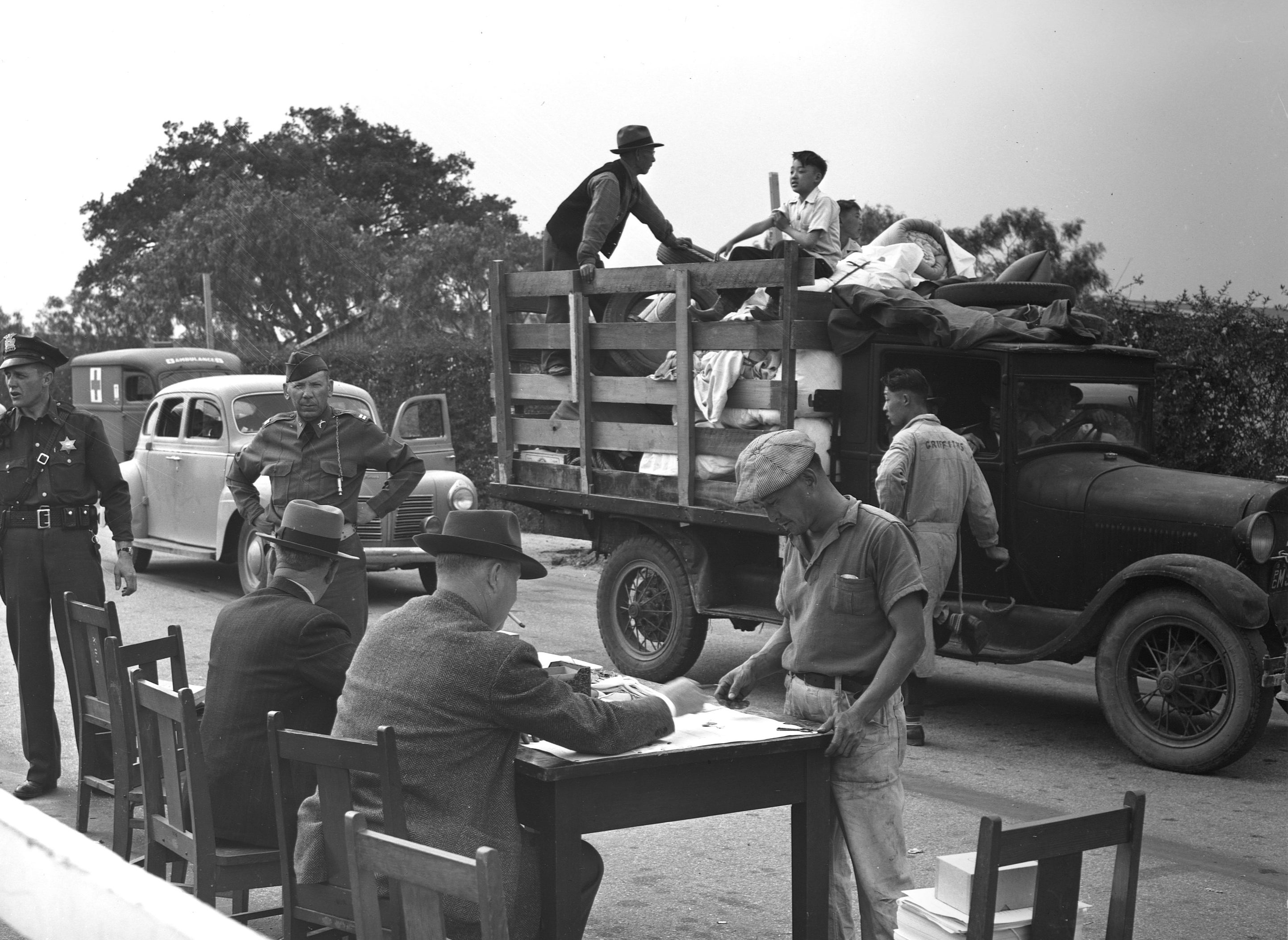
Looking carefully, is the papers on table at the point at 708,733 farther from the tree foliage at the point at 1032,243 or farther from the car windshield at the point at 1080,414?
the tree foliage at the point at 1032,243

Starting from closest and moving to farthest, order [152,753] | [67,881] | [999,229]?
1. [67,881]
2. [152,753]
3. [999,229]

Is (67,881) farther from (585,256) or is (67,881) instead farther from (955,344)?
(585,256)

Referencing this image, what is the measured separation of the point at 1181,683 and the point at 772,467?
390 cm

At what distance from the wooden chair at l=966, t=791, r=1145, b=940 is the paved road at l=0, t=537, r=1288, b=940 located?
2219mm

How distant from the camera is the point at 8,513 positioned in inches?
255

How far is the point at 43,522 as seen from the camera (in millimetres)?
6488

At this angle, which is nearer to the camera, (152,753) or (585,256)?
(152,753)

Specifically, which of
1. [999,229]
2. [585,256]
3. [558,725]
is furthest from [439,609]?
[999,229]

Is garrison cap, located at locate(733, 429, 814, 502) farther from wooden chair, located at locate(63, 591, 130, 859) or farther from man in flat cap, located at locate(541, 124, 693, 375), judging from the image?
man in flat cap, located at locate(541, 124, 693, 375)

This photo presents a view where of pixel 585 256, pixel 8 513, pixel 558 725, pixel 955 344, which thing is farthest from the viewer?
pixel 585 256

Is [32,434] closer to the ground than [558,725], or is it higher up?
higher up

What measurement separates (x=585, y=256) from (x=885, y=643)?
548 centimetres

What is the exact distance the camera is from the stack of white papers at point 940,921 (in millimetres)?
2977

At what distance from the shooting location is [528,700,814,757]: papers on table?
3.67 metres
